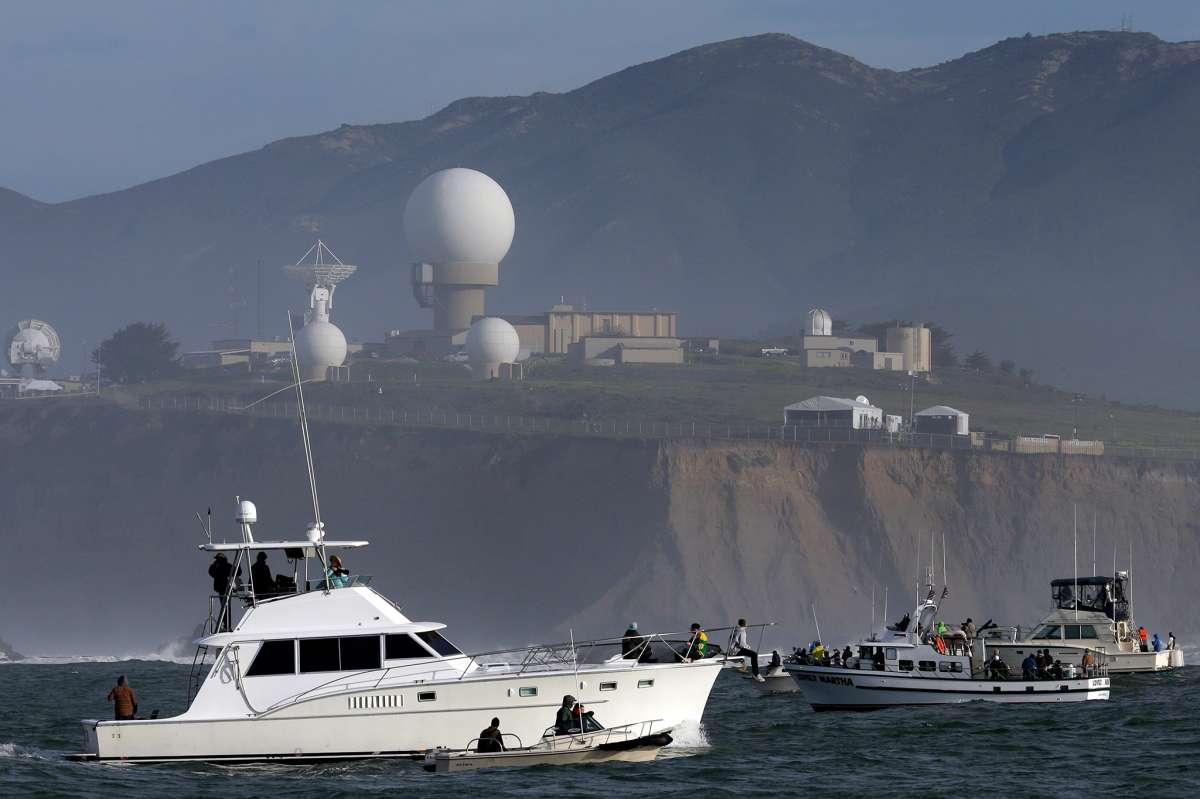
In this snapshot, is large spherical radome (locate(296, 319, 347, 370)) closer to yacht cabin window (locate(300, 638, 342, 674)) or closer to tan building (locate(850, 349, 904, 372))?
tan building (locate(850, 349, 904, 372))

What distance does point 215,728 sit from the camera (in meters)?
44.1

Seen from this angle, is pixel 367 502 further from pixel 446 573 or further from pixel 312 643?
pixel 312 643

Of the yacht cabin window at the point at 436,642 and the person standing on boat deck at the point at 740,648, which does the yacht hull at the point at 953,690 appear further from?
the yacht cabin window at the point at 436,642

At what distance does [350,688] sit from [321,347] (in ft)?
449

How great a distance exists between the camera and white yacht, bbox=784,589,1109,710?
61.4 meters

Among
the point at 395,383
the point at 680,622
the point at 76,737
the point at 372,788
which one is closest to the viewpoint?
the point at 372,788

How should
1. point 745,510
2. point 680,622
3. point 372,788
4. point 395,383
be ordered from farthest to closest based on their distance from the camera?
point 395,383 → point 745,510 → point 680,622 → point 372,788

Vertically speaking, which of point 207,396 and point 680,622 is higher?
point 207,396

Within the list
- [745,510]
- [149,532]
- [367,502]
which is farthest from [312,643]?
[149,532]

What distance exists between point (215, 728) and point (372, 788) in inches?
174

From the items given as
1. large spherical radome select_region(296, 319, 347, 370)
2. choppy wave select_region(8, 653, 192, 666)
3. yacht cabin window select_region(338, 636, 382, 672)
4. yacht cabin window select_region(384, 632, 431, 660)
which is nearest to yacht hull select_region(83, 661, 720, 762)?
yacht cabin window select_region(338, 636, 382, 672)

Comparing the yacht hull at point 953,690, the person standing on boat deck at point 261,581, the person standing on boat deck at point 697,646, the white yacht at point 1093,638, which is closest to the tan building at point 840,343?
the white yacht at point 1093,638

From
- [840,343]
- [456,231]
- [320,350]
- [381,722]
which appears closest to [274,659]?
[381,722]

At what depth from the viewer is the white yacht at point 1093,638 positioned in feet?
223
